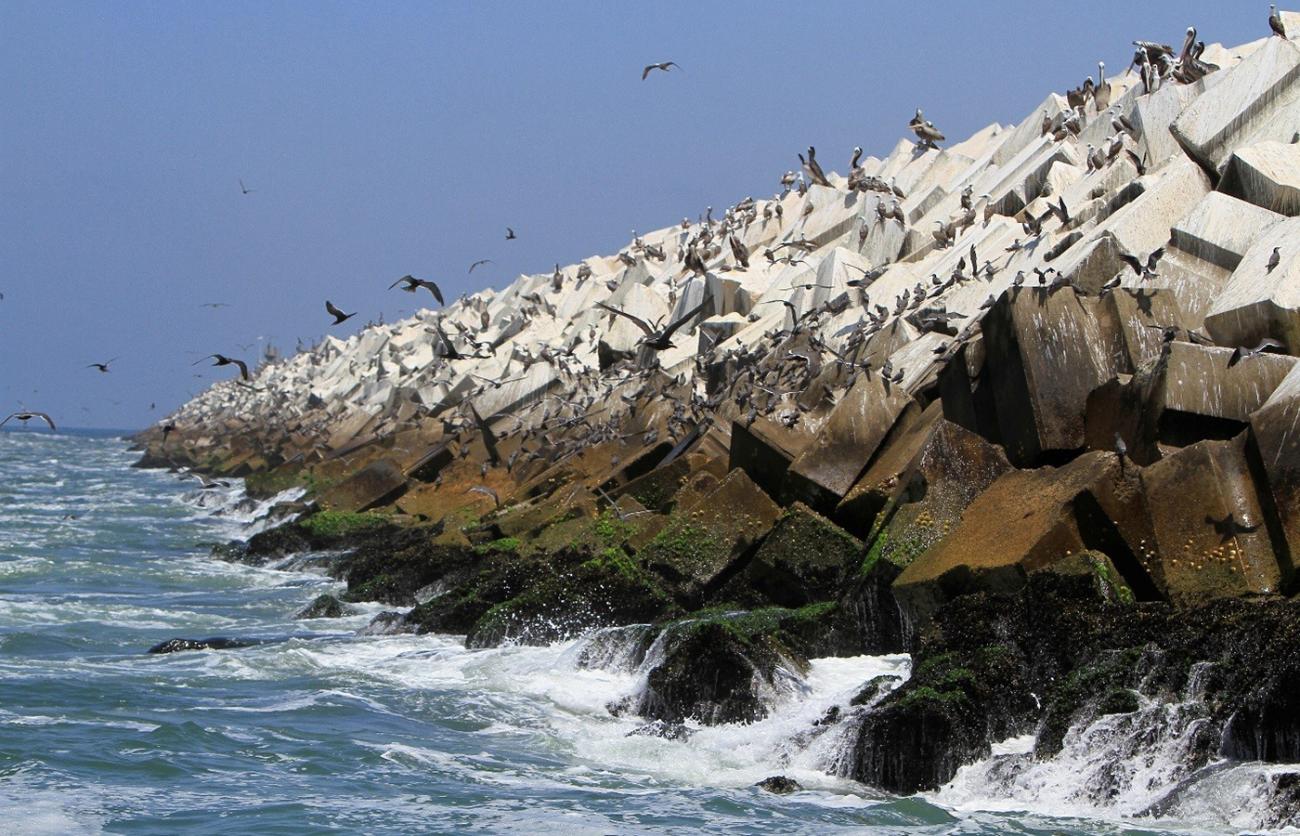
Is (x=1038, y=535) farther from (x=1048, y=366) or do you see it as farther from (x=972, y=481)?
(x=1048, y=366)

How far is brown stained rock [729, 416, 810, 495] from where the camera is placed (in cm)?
1670

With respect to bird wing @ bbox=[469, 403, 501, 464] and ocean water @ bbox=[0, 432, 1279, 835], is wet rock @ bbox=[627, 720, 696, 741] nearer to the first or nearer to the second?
ocean water @ bbox=[0, 432, 1279, 835]

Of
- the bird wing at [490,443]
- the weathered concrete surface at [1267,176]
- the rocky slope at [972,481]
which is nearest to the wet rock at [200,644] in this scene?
the rocky slope at [972,481]

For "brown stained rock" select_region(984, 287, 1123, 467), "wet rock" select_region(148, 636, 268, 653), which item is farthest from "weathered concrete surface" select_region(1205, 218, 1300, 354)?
"wet rock" select_region(148, 636, 268, 653)

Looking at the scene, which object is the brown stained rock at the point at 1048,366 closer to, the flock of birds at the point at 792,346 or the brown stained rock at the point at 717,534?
the flock of birds at the point at 792,346

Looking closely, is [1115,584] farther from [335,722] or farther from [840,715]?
[335,722]

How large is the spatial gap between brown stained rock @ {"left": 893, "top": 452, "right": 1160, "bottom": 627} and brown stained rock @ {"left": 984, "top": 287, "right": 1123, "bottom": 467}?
1.56 meters

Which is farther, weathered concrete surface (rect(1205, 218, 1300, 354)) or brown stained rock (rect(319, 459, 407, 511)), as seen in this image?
brown stained rock (rect(319, 459, 407, 511))

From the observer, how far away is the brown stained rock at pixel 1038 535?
38.3ft

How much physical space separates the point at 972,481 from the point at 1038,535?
1888 mm

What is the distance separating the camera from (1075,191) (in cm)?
2322

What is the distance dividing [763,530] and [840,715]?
4012 millimetres

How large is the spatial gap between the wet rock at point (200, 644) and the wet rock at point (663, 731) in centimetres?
590

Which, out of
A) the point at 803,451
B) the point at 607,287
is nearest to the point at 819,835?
the point at 803,451
